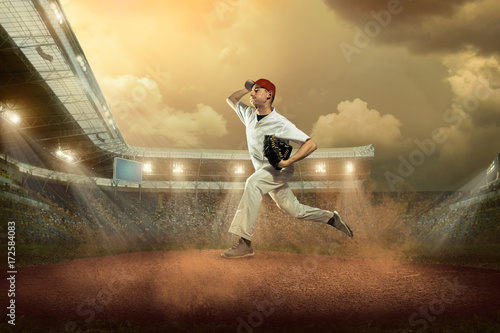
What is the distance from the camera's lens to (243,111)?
4910 mm

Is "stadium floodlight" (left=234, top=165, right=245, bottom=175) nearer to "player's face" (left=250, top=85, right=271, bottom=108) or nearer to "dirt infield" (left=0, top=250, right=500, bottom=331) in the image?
"dirt infield" (left=0, top=250, right=500, bottom=331)

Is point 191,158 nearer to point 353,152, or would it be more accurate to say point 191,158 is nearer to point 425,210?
point 353,152

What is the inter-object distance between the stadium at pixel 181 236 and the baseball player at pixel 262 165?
2.10 ft

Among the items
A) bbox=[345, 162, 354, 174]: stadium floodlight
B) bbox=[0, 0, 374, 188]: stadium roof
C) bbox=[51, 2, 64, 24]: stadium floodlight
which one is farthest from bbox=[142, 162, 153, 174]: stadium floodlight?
bbox=[51, 2, 64, 24]: stadium floodlight

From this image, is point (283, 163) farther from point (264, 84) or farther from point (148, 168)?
point (148, 168)

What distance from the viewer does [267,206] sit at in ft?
92.6

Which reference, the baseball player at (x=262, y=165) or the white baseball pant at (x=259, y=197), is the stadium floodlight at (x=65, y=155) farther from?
the white baseball pant at (x=259, y=197)

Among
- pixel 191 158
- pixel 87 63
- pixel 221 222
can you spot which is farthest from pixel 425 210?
pixel 87 63

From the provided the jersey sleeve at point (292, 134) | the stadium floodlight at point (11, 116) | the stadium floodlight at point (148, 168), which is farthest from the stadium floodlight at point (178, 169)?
the jersey sleeve at point (292, 134)

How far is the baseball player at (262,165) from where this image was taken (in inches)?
174

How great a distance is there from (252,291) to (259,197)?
1207 mm

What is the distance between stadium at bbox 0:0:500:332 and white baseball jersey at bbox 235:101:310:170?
1.60 m

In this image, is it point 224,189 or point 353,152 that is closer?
point 353,152

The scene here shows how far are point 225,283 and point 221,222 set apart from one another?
2226 cm
